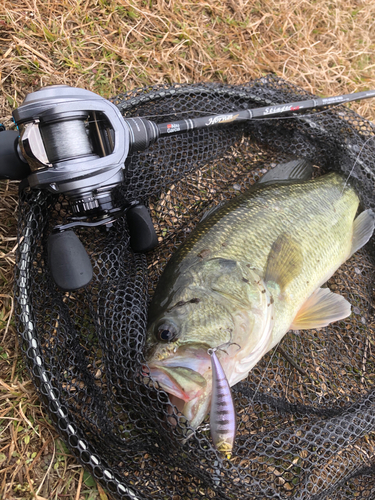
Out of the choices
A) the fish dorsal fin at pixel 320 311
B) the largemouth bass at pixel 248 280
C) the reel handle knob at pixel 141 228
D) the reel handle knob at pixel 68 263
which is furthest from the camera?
the fish dorsal fin at pixel 320 311

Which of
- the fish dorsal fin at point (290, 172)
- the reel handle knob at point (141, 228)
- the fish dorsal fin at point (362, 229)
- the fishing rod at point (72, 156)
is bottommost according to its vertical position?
the fish dorsal fin at point (362, 229)

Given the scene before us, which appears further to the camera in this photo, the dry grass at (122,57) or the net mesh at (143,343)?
the dry grass at (122,57)

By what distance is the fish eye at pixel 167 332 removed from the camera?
1653 millimetres

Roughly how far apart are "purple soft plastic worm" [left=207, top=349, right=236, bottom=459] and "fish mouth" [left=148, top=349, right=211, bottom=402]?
0.39 ft

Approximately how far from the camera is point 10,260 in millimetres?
2090

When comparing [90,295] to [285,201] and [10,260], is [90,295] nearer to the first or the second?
[10,260]

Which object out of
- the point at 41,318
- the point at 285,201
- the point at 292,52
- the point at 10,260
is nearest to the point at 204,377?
the point at 41,318

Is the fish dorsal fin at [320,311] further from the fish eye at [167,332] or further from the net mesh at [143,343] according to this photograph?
the fish eye at [167,332]

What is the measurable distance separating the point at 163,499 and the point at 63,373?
832 millimetres

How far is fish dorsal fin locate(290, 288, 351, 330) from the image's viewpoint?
6.95ft

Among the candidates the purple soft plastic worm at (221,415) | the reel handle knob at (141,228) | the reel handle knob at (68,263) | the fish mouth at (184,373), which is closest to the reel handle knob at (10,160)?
the reel handle knob at (68,263)

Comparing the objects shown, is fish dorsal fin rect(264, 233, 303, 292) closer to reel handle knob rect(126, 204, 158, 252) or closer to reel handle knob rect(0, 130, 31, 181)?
reel handle knob rect(126, 204, 158, 252)

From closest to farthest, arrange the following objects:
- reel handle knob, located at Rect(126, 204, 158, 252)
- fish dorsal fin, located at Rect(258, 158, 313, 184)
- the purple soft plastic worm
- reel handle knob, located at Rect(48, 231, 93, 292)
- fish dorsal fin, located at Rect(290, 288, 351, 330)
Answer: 1. the purple soft plastic worm
2. reel handle knob, located at Rect(48, 231, 93, 292)
3. reel handle knob, located at Rect(126, 204, 158, 252)
4. fish dorsal fin, located at Rect(290, 288, 351, 330)
5. fish dorsal fin, located at Rect(258, 158, 313, 184)

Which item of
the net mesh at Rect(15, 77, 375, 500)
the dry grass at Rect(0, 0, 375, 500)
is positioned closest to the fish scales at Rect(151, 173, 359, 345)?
the net mesh at Rect(15, 77, 375, 500)
